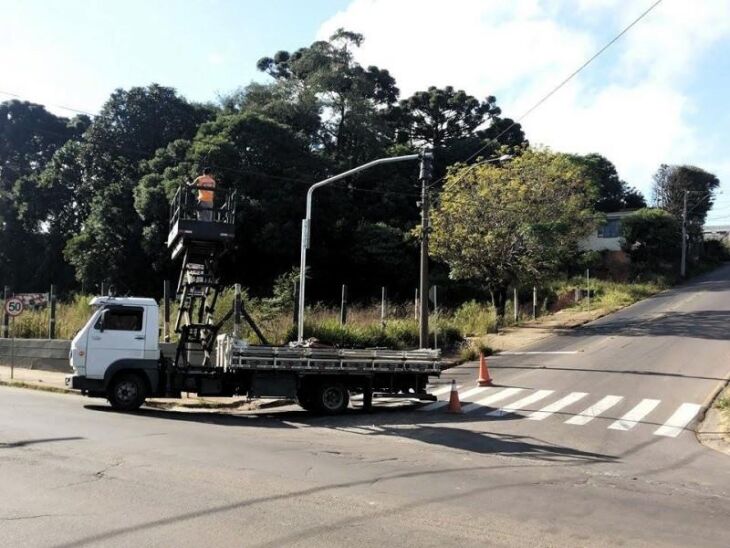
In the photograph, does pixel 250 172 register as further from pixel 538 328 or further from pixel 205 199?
pixel 205 199

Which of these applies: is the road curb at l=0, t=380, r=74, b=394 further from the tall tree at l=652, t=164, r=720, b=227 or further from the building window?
the tall tree at l=652, t=164, r=720, b=227

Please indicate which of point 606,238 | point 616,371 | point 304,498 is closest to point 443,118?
point 606,238

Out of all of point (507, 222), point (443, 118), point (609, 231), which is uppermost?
point (443, 118)

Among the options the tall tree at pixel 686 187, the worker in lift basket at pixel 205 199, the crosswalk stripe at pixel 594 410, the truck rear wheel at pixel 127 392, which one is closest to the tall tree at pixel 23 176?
the worker in lift basket at pixel 205 199

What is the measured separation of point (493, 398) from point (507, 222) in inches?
725

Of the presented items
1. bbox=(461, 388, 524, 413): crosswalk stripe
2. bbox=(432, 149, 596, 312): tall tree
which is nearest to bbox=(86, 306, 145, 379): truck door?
bbox=(461, 388, 524, 413): crosswalk stripe

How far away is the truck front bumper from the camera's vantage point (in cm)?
1535

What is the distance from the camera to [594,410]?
1659 cm

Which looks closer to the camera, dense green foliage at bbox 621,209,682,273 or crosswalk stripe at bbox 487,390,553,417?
crosswalk stripe at bbox 487,390,553,417

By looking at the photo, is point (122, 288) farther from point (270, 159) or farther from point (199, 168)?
point (270, 159)

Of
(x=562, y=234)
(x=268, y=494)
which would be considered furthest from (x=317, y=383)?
(x=562, y=234)

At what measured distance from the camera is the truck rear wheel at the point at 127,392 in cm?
1552

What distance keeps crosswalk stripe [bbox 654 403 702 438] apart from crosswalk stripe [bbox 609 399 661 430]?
0.56 meters

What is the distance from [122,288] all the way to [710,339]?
34045 millimetres
